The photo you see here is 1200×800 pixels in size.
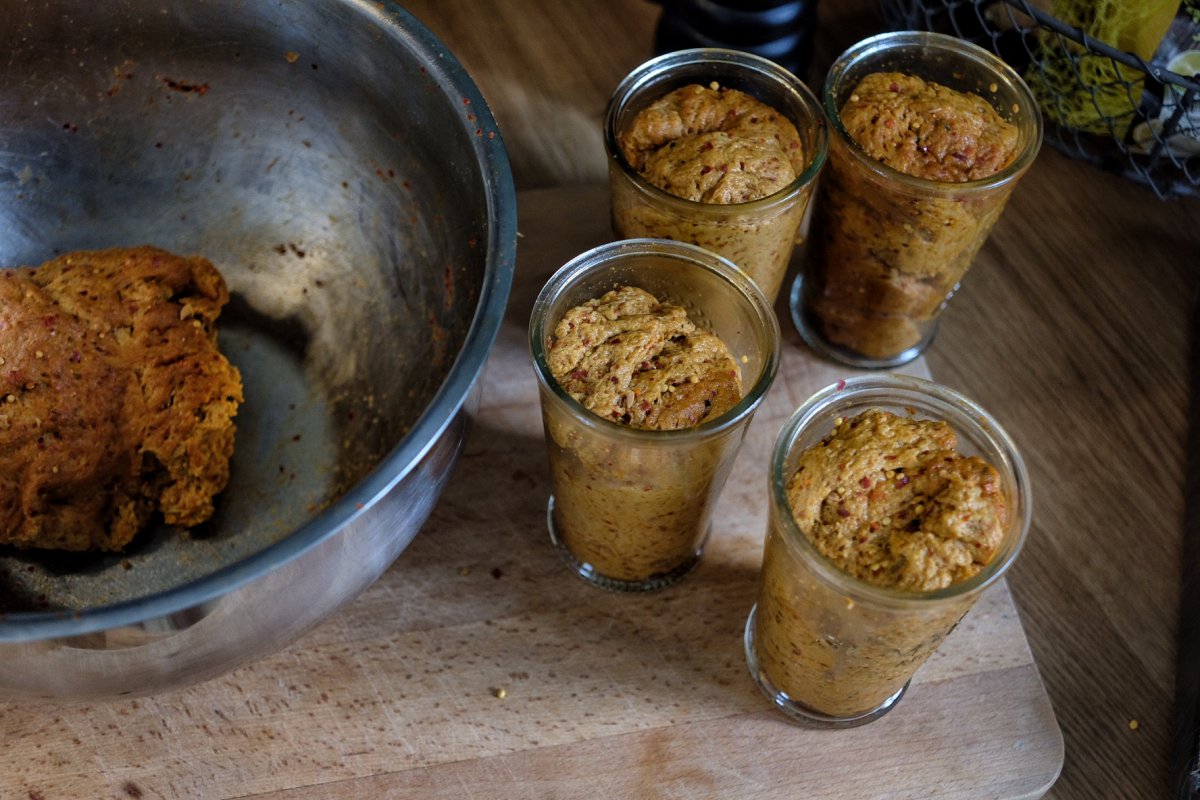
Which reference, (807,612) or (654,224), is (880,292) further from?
(807,612)

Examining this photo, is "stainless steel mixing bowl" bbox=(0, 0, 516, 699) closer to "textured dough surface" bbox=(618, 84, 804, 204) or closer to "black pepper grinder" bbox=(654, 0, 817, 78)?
"textured dough surface" bbox=(618, 84, 804, 204)

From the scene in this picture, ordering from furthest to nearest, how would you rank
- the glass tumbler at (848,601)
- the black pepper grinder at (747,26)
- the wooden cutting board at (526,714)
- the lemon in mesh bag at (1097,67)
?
1. the black pepper grinder at (747,26)
2. the lemon in mesh bag at (1097,67)
3. the wooden cutting board at (526,714)
4. the glass tumbler at (848,601)

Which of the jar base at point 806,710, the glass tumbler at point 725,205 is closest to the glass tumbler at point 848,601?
the jar base at point 806,710

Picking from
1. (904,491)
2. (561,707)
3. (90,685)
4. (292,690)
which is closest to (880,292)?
(904,491)

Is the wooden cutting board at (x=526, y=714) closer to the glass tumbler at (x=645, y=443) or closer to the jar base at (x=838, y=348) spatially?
the glass tumbler at (x=645, y=443)

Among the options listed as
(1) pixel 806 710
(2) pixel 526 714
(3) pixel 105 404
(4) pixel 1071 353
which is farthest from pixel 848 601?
(3) pixel 105 404

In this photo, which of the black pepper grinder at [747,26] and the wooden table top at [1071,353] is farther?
the black pepper grinder at [747,26]

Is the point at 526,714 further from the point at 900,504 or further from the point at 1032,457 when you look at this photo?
the point at 1032,457

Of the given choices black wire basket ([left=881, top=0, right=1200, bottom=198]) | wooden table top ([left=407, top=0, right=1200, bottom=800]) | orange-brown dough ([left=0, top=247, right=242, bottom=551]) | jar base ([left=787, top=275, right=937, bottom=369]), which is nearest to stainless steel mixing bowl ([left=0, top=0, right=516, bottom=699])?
orange-brown dough ([left=0, top=247, right=242, bottom=551])
